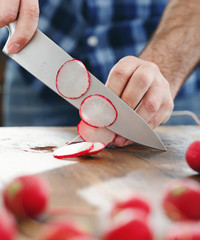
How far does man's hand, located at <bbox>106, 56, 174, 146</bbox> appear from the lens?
1.36 meters

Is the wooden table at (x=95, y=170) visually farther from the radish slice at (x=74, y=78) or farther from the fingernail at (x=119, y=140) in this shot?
the radish slice at (x=74, y=78)

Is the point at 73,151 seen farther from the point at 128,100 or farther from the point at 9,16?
the point at 9,16

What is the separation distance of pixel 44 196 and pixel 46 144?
0.65 metres

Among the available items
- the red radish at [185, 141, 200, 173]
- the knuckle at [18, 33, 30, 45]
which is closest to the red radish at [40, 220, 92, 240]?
the red radish at [185, 141, 200, 173]

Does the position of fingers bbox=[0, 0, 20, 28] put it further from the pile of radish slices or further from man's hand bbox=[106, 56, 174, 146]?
man's hand bbox=[106, 56, 174, 146]

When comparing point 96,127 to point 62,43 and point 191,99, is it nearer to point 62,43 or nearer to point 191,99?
point 62,43

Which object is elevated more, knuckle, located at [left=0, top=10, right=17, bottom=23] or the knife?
knuckle, located at [left=0, top=10, right=17, bottom=23]

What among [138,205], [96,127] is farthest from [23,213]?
[96,127]

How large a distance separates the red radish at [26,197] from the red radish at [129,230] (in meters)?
0.17

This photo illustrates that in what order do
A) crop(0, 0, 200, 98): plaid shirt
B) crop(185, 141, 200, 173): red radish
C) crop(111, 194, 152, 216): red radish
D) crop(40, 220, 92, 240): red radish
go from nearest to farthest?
crop(40, 220, 92, 240): red radish < crop(111, 194, 152, 216): red radish < crop(185, 141, 200, 173): red radish < crop(0, 0, 200, 98): plaid shirt

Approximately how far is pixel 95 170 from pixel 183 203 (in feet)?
1.21

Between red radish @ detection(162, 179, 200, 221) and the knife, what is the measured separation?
1.97ft

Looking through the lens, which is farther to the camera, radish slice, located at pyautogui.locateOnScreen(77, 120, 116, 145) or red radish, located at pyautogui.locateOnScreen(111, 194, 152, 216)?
radish slice, located at pyautogui.locateOnScreen(77, 120, 116, 145)

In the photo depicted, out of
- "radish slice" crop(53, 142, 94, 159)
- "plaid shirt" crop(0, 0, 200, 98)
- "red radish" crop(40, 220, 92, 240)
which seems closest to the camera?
"red radish" crop(40, 220, 92, 240)
